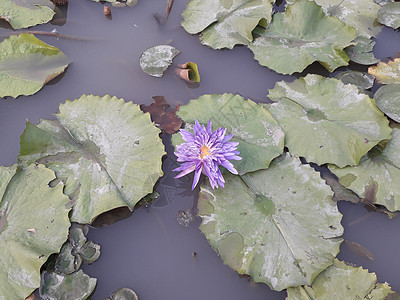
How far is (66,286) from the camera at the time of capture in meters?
2.34

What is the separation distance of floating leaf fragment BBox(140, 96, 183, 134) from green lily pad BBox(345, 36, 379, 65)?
1.86m

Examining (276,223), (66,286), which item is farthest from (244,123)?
(66,286)

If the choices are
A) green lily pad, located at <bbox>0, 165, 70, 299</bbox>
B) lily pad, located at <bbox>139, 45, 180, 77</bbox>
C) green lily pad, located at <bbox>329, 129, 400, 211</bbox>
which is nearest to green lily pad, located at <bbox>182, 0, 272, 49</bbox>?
lily pad, located at <bbox>139, 45, 180, 77</bbox>

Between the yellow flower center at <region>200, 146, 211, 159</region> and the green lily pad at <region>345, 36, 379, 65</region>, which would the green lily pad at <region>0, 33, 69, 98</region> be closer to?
the yellow flower center at <region>200, 146, 211, 159</region>

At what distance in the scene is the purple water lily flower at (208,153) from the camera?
2.47 metres

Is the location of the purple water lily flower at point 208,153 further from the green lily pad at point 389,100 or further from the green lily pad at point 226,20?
the green lily pad at point 389,100

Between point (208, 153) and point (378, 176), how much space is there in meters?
1.34

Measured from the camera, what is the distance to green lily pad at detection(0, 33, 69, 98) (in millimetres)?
3123

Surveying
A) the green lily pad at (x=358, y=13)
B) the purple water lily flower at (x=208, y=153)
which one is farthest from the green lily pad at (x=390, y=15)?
the purple water lily flower at (x=208, y=153)

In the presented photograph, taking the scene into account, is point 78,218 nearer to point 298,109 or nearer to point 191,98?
point 191,98

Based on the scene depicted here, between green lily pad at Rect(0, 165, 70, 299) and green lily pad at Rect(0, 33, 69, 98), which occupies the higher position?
green lily pad at Rect(0, 33, 69, 98)

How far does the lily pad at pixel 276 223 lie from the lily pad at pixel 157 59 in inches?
52.2

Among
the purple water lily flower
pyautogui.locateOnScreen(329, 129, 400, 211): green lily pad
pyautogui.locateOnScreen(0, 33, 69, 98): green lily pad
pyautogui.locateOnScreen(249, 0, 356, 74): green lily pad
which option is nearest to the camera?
the purple water lily flower

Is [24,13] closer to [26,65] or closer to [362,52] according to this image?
[26,65]
